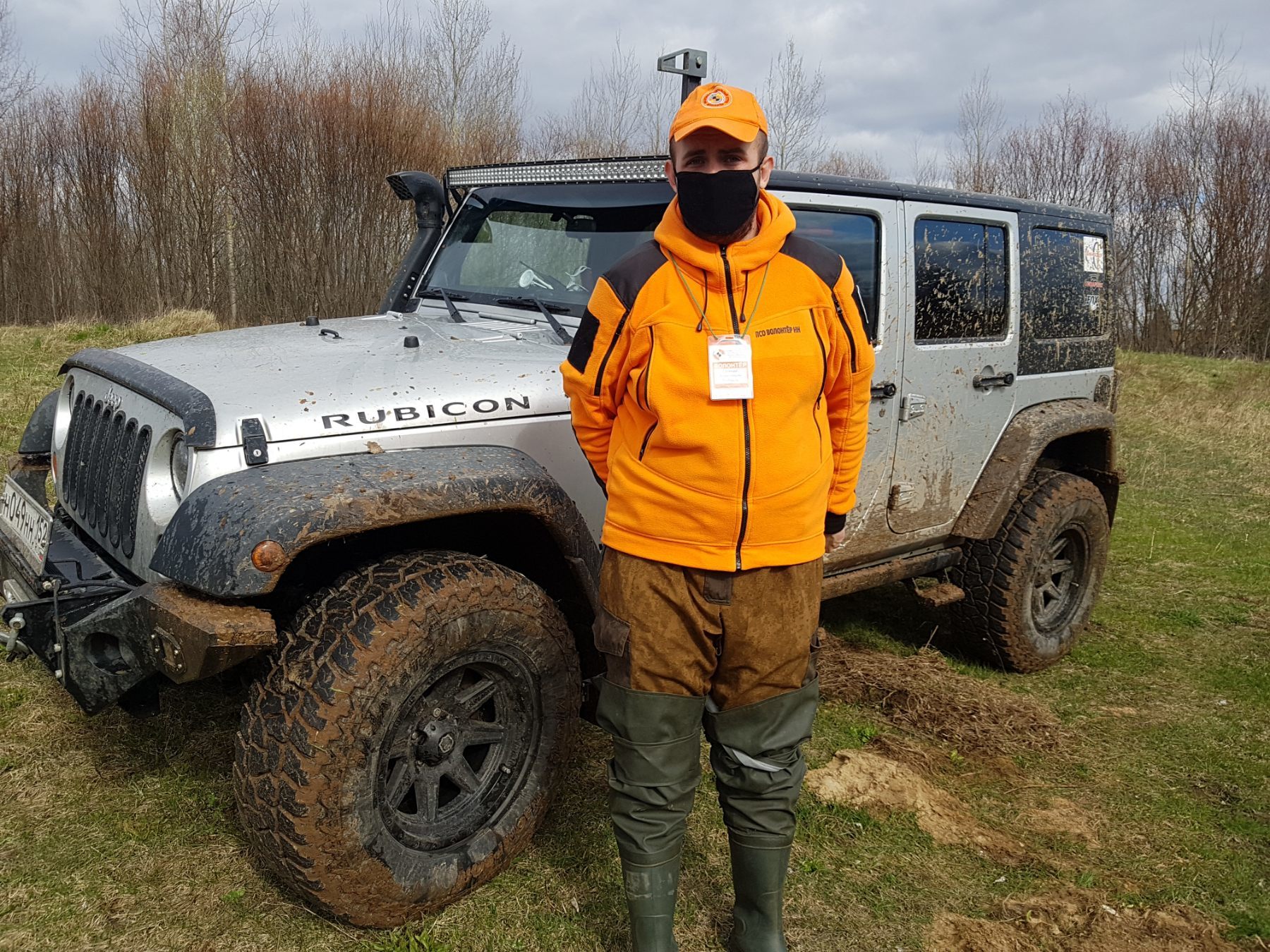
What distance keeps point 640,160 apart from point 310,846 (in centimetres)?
234

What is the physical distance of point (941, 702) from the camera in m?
4.16

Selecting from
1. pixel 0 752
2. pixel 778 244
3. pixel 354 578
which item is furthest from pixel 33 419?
pixel 778 244

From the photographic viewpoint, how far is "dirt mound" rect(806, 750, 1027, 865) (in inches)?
128

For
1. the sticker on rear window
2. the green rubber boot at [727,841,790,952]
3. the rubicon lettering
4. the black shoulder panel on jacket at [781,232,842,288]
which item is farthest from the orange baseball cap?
the sticker on rear window

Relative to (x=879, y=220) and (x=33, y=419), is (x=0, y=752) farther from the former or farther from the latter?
(x=879, y=220)

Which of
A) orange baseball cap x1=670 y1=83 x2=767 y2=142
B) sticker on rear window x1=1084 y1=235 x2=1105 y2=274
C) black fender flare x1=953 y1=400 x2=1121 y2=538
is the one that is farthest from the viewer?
sticker on rear window x1=1084 y1=235 x2=1105 y2=274

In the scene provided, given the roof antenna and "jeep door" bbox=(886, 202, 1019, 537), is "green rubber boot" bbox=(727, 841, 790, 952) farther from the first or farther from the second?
the roof antenna

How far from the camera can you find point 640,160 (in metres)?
3.42

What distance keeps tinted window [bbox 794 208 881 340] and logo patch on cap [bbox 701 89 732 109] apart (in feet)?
4.22

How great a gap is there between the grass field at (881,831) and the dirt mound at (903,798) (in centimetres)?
1

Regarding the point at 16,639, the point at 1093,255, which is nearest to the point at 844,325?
the point at 16,639

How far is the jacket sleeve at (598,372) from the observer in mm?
2381

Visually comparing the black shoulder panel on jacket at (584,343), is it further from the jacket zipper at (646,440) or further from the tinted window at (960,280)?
the tinted window at (960,280)

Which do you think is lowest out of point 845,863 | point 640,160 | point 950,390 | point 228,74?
point 845,863
